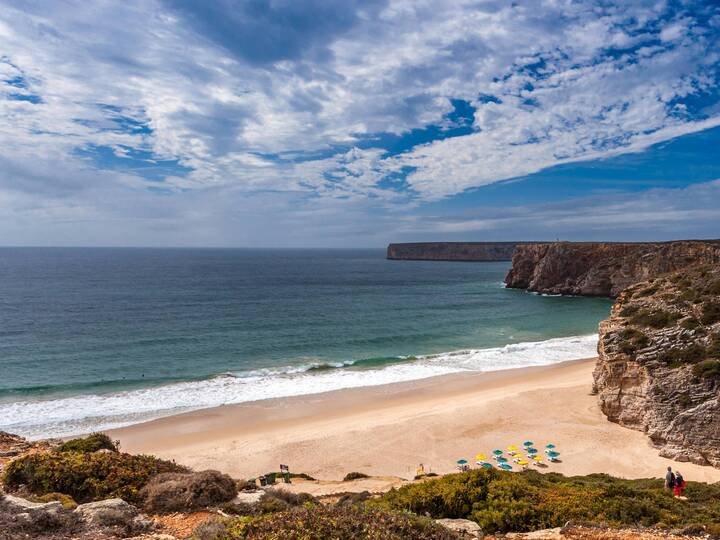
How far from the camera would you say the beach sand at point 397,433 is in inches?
703

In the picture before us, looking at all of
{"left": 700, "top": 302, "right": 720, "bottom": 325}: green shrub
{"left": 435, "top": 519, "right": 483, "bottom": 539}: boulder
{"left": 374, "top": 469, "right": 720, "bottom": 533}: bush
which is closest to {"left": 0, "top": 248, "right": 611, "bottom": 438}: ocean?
{"left": 700, "top": 302, "right": 720, "bottom": 325}: green shrub

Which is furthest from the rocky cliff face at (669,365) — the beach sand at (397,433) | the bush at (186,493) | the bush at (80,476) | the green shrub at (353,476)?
the bush at (80,476)

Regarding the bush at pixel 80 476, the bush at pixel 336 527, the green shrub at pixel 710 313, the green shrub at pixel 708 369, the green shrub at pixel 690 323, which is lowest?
the bush at pixel 80 476

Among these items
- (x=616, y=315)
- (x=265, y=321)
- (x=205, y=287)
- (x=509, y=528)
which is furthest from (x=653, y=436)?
(x=205, y=287)

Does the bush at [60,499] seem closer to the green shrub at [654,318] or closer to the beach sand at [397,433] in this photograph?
the beach sand at [397,433]

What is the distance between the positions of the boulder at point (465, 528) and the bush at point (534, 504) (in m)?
0.47

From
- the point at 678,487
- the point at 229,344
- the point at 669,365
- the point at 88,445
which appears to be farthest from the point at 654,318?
the point at 229,344

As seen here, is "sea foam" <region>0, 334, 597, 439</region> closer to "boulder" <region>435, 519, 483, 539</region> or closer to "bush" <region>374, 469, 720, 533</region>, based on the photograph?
"bush" <region>374, 469, 720, 533</region>

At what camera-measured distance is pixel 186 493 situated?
29.3ft

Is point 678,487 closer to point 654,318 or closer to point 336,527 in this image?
point 336,527

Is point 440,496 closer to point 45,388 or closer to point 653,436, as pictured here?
point 653,436

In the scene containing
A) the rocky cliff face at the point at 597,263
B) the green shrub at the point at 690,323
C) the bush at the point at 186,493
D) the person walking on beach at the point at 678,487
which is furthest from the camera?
the rocky cliff face at the point at 597,263

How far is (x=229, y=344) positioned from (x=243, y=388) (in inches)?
420

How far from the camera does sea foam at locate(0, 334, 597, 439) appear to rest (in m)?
22.8
